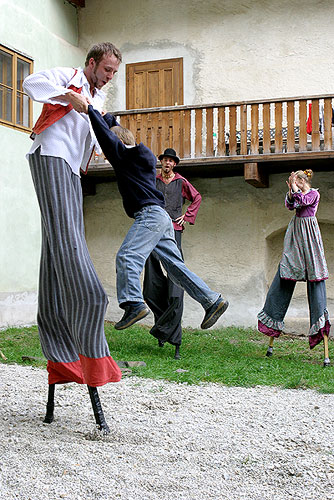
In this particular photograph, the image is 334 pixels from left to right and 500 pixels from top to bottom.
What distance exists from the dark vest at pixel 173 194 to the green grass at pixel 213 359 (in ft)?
5.94

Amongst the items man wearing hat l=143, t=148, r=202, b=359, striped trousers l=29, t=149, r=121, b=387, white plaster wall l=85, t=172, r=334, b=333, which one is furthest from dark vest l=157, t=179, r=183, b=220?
striped trousers l=29, t=149, r=121, b=387

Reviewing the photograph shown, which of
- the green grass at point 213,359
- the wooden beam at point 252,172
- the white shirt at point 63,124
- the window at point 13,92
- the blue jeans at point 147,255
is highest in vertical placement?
the window at point 13,92

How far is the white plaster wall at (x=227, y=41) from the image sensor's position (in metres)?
11.4

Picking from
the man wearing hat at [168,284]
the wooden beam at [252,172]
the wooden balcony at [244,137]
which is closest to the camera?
the man wearing hat at [168,284]

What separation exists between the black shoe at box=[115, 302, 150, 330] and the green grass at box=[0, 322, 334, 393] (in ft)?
5.82

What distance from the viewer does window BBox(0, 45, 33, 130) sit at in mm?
10523

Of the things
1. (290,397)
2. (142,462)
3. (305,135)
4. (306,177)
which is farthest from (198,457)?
(305,135)

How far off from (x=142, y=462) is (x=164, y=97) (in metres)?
10.6

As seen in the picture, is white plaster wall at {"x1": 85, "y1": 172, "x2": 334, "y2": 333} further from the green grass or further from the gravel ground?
the gravel ground

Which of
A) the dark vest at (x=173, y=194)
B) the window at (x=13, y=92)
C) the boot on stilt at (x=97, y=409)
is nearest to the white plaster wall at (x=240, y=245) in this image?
the window at (x=13, y=92)

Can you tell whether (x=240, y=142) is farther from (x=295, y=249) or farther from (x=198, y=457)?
(x=198, y=457)

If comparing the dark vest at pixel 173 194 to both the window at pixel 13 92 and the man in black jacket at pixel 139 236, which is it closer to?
the man in black jacket at pixel 139 236

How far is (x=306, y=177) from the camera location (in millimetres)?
6695

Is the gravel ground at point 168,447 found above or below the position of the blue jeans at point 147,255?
below
